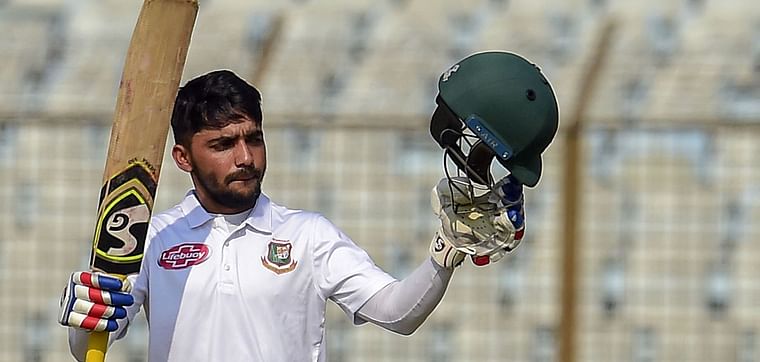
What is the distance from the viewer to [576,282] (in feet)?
21.0

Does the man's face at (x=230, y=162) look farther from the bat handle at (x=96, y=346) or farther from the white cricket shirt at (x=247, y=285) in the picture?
the bat handle at (x=96, y=346)

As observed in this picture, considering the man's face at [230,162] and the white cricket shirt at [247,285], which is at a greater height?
the man's face at [230,162]

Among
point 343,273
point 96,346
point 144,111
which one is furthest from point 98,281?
point 343,273

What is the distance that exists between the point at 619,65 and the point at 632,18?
3.76 meters

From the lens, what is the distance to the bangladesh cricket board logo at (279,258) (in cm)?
375

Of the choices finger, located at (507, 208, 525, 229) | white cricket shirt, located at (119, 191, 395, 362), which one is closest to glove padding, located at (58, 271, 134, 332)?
white cricket shirt, located at (119, 191, 395, 362)

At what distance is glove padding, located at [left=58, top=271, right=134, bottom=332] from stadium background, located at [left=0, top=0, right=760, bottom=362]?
274 centimetres

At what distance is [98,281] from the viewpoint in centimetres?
365

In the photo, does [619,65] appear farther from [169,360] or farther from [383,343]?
[169,360]

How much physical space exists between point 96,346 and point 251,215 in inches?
18.4

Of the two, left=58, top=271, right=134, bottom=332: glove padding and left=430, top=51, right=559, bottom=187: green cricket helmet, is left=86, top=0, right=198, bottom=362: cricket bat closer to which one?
left=58, top=271, right=134, bottom=332: glove padding

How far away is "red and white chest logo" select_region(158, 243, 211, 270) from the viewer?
376 cm

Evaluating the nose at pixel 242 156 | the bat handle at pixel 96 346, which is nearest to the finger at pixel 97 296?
the bat handle at pixel 96 346

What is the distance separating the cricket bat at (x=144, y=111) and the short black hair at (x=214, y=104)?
0.05 meters
